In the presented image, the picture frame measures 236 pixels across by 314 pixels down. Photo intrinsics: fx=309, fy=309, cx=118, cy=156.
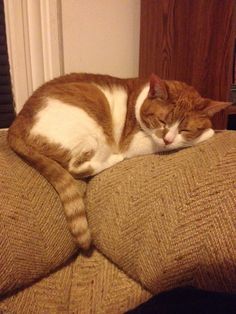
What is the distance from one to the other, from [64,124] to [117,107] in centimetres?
25

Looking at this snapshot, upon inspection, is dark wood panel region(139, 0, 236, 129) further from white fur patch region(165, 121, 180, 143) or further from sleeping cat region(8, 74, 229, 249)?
white fur patch region(165, 121, 180, 143)

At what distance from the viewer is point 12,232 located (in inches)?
31.2

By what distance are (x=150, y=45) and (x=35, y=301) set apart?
3.82 ft

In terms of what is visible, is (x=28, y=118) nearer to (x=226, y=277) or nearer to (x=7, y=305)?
(x=7, y=305)

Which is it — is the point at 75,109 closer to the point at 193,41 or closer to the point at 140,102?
the point at 140,102

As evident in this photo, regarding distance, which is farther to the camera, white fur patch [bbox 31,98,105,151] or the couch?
white fur patch [bbox 31,98,105,151]

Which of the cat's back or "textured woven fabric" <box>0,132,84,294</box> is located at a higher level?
the cat's back

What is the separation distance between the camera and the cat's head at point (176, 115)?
971 millimetres

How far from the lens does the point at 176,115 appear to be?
0.98 meters

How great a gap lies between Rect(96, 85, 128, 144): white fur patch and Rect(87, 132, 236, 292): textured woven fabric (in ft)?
0.69

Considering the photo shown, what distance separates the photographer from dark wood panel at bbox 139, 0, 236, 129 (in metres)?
1.17

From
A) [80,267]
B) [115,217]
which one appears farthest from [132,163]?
[80,267]

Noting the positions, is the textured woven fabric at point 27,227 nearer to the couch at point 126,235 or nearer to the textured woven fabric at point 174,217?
the couch at point 126,235

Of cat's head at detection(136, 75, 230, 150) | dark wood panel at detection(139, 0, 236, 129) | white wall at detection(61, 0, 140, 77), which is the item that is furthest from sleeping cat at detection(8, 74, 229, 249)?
white wall at detection(61, 0, 140, 77)
